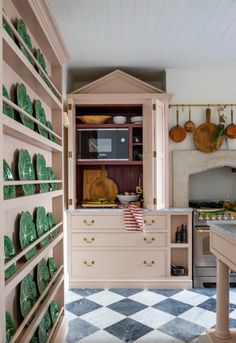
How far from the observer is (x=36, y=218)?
189 centimetres

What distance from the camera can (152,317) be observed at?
8.77 ft

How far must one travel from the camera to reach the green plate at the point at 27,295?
1600 millimetres

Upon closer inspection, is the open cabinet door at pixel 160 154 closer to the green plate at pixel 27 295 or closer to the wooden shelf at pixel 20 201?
the wooden shelf at pixel 20 201

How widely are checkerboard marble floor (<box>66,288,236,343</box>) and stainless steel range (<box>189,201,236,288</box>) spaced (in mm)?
131

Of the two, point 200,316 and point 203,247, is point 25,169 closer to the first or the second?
point 200,316

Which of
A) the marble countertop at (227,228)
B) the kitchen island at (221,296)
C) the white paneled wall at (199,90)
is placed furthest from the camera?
the white paneled wall at (199,90)

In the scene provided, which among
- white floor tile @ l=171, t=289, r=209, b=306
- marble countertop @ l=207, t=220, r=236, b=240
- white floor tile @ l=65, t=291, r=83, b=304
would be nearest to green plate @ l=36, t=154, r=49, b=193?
marble countertop @ l=207, t=220, r=236, b=240

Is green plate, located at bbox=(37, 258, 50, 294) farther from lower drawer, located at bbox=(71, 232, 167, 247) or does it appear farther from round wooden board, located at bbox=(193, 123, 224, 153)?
round wooden board, located at bbox=(193, 123, 224, 153)

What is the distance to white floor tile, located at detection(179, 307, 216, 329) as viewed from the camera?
101 inches

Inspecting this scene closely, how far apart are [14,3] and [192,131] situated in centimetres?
261

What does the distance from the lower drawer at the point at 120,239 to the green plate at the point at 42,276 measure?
52.9 inches

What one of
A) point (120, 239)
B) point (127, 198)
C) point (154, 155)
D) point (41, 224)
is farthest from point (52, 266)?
point (154, 155)

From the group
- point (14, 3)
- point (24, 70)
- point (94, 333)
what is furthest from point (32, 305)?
point (14, 3)

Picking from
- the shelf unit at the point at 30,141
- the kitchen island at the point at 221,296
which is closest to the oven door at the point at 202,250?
the kitchen island at the point at 221,296
